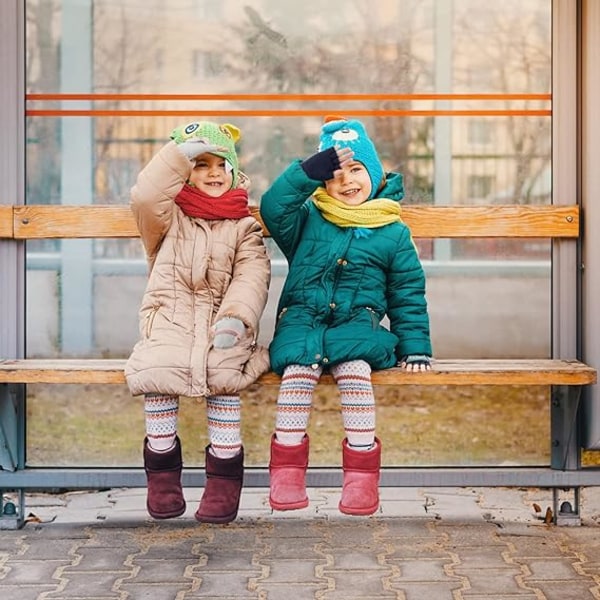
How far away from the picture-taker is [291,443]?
4.22 metres

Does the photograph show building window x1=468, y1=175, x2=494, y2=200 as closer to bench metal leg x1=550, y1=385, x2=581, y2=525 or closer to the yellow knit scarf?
the yellow knit scarf

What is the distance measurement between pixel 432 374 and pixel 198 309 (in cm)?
88

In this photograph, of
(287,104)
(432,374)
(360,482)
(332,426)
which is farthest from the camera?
(332,426)

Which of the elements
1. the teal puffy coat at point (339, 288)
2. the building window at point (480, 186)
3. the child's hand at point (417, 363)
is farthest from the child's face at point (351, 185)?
the building window at point (480, 186)

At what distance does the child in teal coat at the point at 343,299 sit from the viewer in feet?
13.9

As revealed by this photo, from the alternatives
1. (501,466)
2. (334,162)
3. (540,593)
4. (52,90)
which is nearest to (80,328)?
(52,90)

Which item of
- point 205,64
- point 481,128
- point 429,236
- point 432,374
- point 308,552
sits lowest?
point 308,552

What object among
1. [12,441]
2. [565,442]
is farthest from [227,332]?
[565,442]

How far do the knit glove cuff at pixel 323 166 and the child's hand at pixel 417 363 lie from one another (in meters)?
0.73

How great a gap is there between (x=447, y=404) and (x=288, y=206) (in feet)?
4.71

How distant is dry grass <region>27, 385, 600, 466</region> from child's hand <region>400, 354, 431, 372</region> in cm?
94

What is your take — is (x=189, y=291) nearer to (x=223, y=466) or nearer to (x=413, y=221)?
(x=223, y=466)

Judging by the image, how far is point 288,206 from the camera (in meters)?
4.43

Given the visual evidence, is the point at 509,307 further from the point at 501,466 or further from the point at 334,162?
the point at 334,162
